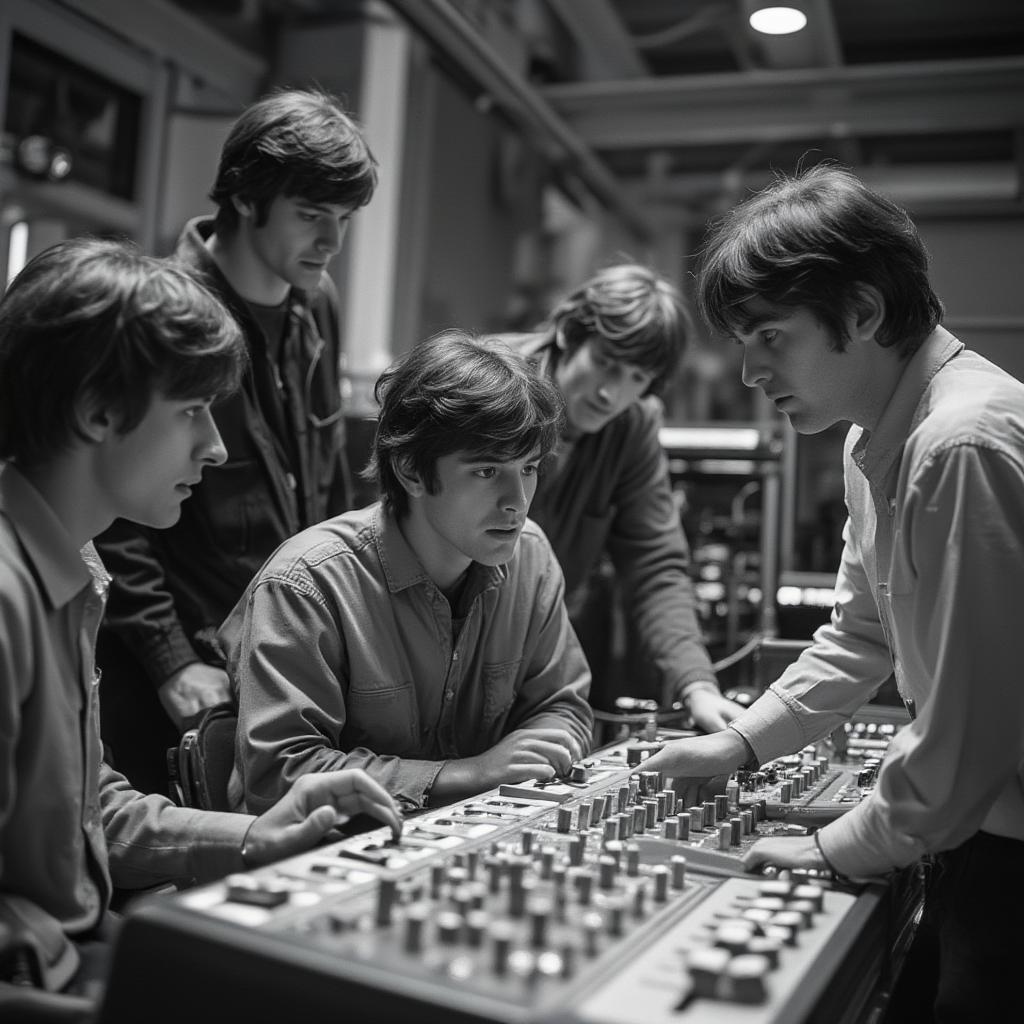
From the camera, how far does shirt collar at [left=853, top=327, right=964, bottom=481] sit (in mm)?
1386

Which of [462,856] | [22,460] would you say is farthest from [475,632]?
[22,460]

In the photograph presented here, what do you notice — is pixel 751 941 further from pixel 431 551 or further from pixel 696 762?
pixel 431 551

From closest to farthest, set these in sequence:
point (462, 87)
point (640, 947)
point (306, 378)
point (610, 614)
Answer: point (640, 947) → point (306, 378) → point (610, 614) → point (462, 87)

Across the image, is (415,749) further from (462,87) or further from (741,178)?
(741,178)

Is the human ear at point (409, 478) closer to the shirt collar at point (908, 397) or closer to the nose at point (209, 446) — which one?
the nose at point (209, 446)

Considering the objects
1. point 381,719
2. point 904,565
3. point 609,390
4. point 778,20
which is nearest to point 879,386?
point 904,565

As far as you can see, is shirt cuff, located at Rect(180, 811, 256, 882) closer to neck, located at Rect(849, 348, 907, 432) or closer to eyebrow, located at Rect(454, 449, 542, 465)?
eyebrow, located at Rect(454, 449, 542, 465)

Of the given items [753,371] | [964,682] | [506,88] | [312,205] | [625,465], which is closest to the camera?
[964,682]

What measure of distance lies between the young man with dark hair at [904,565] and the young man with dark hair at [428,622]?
11.8 inches

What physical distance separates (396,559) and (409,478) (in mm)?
133

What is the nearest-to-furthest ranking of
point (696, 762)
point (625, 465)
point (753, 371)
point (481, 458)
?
point (753, 371) → point (696, 762) → point (481, 458) → point (625, 465)

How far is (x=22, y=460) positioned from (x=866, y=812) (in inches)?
36.8

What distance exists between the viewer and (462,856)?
112 centimetres

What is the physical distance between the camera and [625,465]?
8.24ft
